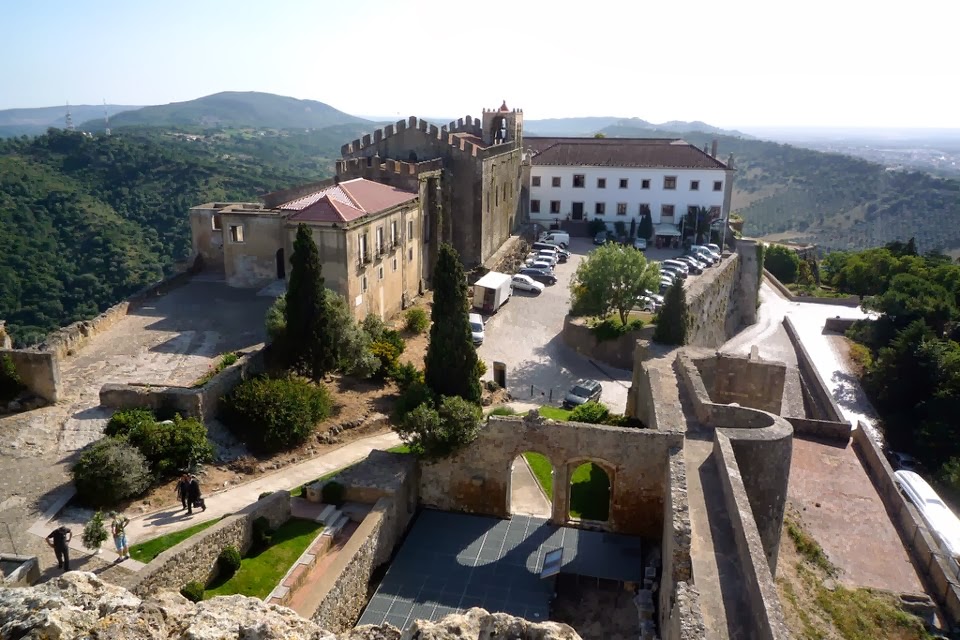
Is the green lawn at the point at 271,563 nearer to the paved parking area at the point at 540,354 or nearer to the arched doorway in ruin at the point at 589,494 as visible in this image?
the arched doorway in ruin at the point at 589,494

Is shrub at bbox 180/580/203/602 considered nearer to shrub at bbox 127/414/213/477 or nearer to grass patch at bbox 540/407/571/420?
shrub at bbox 127/414/213/477

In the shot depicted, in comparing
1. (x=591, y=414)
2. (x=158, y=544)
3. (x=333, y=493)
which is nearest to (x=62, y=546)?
(x=158, y=544)

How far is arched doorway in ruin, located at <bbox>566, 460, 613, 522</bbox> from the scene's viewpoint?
68.3ft

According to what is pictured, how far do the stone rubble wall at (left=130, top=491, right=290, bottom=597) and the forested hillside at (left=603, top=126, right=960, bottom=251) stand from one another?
12562cm

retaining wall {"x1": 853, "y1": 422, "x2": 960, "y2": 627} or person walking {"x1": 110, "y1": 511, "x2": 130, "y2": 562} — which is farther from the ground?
person walking {"x1": 110, "y1": 511, "x2": 130, "y2": 562}

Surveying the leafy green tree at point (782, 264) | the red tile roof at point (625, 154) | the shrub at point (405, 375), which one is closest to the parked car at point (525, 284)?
the shrub at point (405, 375)

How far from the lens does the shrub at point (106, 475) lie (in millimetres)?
16969

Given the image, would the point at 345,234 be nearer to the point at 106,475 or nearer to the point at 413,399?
the point at 413,399

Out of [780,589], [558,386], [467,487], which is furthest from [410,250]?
[780,589]

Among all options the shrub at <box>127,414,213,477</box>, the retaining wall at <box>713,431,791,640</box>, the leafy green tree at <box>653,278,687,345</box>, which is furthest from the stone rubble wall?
the leafy green tree at <box>653,278,687,345</box>

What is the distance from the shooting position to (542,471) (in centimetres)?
2333

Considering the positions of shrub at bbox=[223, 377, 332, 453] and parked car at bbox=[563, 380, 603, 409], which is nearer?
shrub at bbox=[223, 377, 332, 453]

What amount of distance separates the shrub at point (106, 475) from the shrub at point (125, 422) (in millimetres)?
1448

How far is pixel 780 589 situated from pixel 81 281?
56273mm
